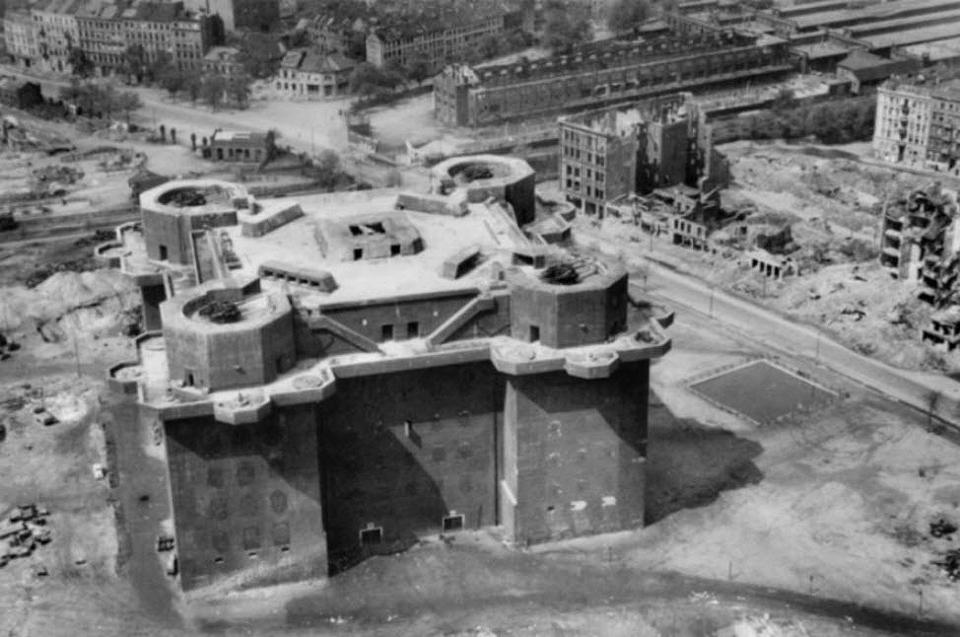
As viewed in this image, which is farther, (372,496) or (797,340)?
(797,340)

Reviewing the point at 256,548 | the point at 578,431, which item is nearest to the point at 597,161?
the point at 578,431

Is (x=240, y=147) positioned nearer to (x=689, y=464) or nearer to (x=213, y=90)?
(x=213, y=90)

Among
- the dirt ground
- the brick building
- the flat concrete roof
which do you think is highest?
the flat concrete roof

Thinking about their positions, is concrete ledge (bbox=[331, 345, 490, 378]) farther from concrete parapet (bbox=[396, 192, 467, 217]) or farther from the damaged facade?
the damaged facade

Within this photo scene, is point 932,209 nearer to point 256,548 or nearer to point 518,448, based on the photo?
point 518,448

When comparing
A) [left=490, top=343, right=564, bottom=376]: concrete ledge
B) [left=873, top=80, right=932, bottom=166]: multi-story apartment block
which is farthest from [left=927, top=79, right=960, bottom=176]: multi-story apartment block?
[left=490, top=343, right=564, bottom=376]: concrete ledge

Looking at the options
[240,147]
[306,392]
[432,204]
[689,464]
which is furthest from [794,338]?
[240,147]
